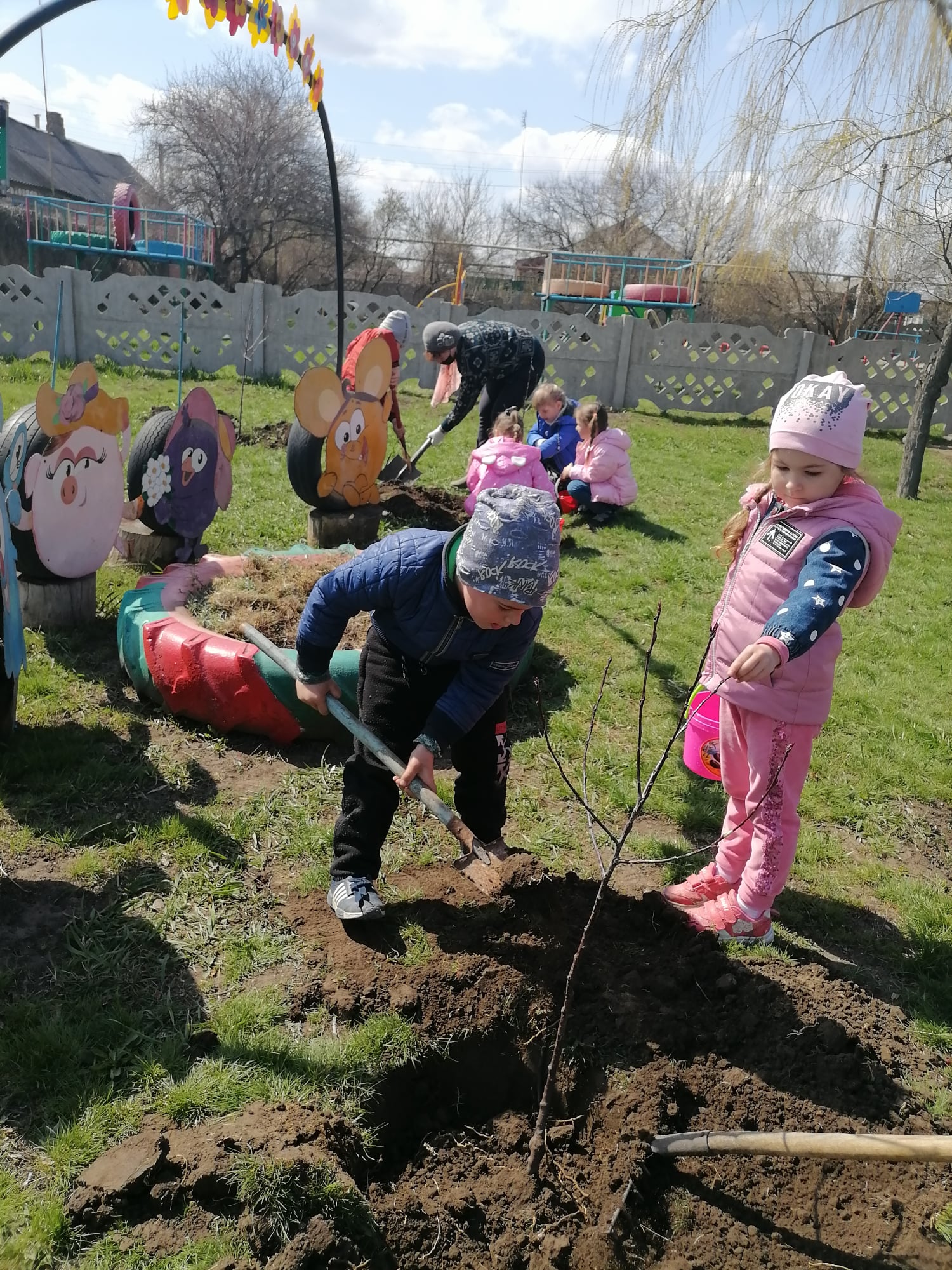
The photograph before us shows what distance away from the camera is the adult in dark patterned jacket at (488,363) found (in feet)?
25.5

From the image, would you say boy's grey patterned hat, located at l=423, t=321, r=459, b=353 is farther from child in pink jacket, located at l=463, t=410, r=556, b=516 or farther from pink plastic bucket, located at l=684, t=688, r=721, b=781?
pink plastic bucket, located at l=684, t=688, r=721, b=781

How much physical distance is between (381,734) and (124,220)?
66.1ft

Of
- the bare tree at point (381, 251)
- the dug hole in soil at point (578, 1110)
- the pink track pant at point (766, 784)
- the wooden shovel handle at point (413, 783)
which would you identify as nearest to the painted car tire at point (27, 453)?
the wooden shovel handle at point (413, 783)

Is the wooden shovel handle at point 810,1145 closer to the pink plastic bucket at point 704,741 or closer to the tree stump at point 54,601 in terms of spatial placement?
the pink plastic bucket at point 704,741

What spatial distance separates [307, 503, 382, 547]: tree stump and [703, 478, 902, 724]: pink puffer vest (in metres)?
4.01

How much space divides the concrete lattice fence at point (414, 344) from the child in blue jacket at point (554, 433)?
22.0 ft

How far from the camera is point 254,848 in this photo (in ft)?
11.0

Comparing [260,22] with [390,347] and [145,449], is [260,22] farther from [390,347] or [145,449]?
[145,449]

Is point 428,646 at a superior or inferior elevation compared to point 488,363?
inferior

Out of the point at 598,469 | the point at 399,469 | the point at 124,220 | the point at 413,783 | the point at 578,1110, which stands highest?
the point at 124,220

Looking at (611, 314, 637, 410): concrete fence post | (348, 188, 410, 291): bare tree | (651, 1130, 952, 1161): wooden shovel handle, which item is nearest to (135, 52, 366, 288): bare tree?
(348, 188, 410, 291): bare tree

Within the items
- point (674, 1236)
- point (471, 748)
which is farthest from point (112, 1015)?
point (674, 1236)

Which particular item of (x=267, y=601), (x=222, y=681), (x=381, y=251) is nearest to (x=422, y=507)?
(x=267, y=601)

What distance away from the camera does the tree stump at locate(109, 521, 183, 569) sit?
5.49 meters
